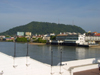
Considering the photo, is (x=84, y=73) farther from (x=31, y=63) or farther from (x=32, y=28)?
(x=32, y=28)

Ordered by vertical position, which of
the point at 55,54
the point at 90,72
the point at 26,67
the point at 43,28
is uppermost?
the point at 43,28

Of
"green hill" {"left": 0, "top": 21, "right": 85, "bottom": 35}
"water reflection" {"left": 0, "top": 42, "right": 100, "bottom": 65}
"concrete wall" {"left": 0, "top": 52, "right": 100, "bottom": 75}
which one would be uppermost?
"green hill" {"left": 0, "top": 21, "right": 85, "bottom": 35}

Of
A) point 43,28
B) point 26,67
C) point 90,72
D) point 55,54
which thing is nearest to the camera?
point 26,67

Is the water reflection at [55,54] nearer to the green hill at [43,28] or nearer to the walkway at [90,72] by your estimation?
the walkway at [90,72]

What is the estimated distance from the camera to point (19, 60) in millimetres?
5828

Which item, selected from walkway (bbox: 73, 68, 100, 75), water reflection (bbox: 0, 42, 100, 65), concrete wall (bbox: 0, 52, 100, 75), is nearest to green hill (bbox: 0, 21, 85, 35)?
water reflection (bbox: 0, 42, 100, 65)

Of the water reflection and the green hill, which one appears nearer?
the water reflection

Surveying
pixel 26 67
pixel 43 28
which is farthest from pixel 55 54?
pixel 43 28

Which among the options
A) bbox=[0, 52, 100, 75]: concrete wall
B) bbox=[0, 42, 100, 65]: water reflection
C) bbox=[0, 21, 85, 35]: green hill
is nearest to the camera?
bbox=[0, 52, 100, 75]: concrete wall

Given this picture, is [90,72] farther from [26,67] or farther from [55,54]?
[55,54]

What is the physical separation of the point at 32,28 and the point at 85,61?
433ft

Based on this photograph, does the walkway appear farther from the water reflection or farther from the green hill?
the green hill

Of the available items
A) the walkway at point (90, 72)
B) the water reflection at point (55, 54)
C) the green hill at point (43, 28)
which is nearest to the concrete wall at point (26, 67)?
the walkway at point (90, 72)

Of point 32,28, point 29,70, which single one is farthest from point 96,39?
point 32,28
